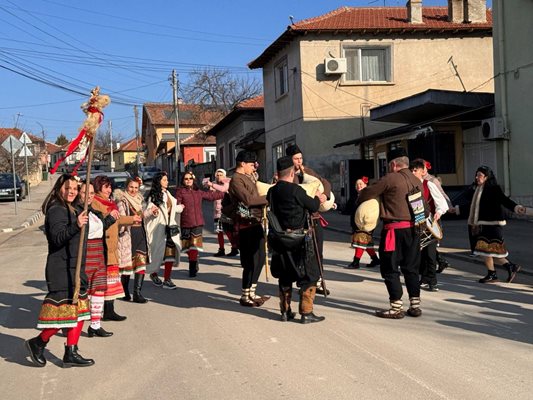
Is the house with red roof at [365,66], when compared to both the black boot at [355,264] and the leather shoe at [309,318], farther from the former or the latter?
the leather shoe at [309,318]

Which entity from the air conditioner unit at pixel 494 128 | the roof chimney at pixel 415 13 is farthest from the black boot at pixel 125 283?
the roof chimney at pixel 415 13

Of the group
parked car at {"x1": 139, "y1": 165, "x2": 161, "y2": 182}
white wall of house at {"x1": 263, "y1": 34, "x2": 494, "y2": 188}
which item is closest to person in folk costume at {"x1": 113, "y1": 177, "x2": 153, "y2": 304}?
white wall of house at {"x1": 263, "y1": 34, "x2": 494, "y2": 188}

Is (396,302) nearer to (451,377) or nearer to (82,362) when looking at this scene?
(451,377)

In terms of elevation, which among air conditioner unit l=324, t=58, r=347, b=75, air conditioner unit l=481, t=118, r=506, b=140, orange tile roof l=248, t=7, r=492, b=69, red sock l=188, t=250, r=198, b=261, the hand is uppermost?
orange tile roof l=248, t=7, r=492, b=69

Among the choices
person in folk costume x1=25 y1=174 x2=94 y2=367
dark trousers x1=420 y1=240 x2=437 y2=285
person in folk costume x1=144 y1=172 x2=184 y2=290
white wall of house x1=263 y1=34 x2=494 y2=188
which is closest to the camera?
person in folk costume x1=25 y1=174 x2=94 y2=367

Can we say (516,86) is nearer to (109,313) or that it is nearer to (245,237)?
(245,237)

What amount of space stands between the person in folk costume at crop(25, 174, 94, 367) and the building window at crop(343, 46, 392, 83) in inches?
857

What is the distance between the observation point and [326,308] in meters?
7.51

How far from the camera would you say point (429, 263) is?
834cm

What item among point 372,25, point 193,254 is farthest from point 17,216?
point 193,254

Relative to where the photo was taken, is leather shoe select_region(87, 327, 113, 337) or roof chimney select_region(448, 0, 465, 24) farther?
roof chimney select_region(448, 0, 465, 24)

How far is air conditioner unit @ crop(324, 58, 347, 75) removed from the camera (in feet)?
82.3

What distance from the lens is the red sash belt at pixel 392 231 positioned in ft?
22.3

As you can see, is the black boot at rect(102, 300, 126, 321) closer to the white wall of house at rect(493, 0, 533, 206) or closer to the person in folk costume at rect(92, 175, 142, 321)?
the person in folk costume at rect(92, 175, 142, 321)
